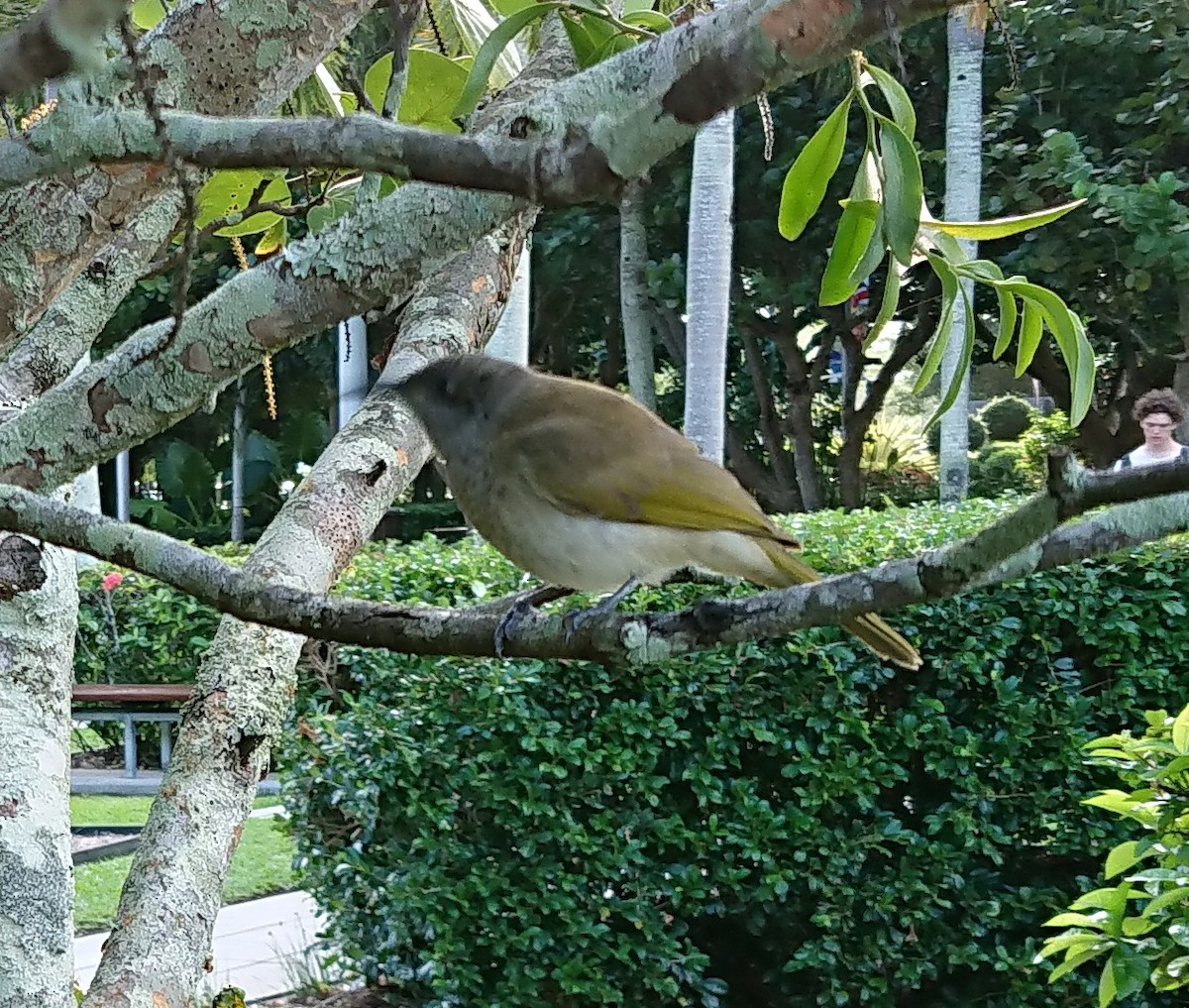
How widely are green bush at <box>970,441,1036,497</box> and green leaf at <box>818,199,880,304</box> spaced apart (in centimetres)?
1543

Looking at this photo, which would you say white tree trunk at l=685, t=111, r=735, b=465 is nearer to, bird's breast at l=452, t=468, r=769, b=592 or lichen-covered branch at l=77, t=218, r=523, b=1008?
lichen-covered branch at l=77, t=218, r=523, b=1008

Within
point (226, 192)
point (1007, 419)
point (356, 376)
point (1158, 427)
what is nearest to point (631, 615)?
point (226, 192)

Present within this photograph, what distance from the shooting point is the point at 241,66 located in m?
1.64

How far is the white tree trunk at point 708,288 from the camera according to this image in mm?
7707

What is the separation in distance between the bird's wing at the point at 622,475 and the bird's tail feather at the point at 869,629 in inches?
1.2

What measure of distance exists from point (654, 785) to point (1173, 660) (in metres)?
1.84

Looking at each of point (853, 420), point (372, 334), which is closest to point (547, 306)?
point (372, 334)

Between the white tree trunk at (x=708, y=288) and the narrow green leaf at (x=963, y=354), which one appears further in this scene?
the white tree trunk at (x=708, y=288)

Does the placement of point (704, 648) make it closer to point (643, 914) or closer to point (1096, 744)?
point (1096, 744)

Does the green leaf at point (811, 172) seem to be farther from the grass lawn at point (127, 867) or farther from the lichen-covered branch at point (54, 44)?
the grass lawn at point (127, 867)

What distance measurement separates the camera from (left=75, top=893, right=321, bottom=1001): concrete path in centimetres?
559

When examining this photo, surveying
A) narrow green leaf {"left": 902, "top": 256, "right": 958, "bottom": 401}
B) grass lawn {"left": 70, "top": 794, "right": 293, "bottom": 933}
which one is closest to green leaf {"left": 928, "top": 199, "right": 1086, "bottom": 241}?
narrow green leaf {"left": 902, "top": 256, "right": 958, "bottom": 401}

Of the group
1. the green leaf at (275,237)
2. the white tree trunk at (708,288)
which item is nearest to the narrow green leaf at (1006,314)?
the green leaf at (275,237)

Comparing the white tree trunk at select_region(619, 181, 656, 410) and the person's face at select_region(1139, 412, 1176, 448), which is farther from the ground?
the white tree trunk at select_region(619, 181, 656, 410)
